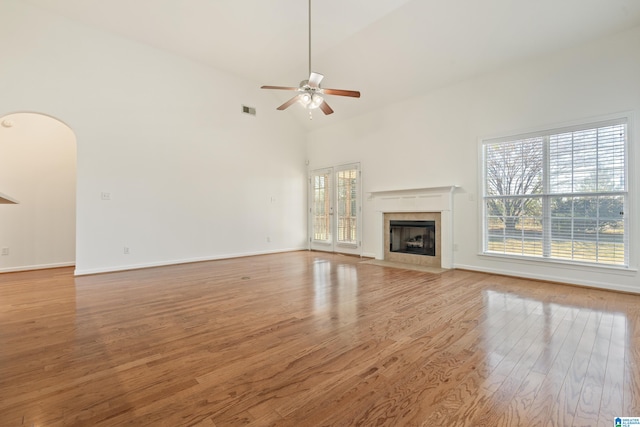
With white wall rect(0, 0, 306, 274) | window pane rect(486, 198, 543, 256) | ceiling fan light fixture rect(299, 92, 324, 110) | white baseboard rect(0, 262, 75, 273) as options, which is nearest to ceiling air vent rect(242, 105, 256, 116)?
white wall rect(0, 0, 306, 274)

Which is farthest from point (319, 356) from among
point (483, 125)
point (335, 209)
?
point (335, 209)

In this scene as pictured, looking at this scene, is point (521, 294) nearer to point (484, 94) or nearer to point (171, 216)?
point (484, 94)

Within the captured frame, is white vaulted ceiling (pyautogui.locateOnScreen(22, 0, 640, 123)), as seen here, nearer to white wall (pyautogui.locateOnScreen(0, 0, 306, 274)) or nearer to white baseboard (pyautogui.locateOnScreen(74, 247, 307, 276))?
white wall (pyautogui.locateOnScreen(0, 0, 306, 274))

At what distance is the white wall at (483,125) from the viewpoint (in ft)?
12.2

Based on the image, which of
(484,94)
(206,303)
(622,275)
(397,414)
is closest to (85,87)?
(206,303)

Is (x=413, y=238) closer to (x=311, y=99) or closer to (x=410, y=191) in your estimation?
(x=410, y=191)

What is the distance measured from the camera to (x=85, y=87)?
491 centimetres

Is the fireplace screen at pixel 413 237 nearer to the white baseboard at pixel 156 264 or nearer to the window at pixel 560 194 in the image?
the window at pixel 560 194

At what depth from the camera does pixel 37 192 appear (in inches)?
218

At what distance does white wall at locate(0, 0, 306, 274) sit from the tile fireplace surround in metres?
2.71

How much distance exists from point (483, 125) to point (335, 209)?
3774mm

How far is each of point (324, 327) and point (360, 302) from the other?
83cm

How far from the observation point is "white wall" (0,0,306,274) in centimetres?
461

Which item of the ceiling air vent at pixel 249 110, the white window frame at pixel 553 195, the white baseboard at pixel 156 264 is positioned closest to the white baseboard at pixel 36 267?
the white baseboard at pixel 156 264
